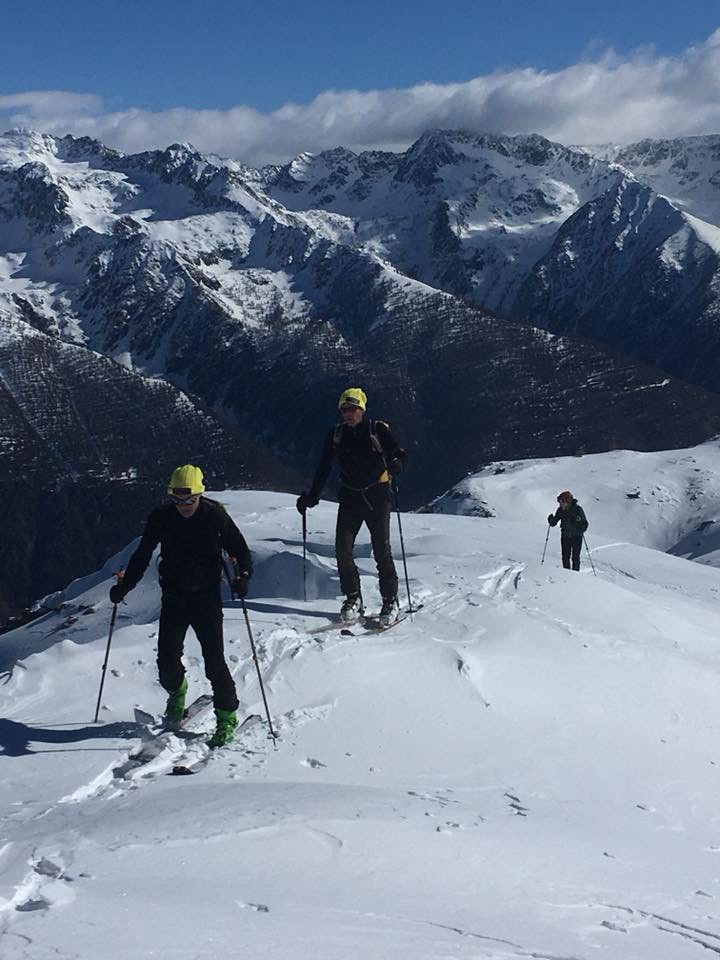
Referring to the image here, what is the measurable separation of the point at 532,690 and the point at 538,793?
2826 mm

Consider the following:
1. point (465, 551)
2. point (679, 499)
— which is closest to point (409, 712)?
point (465, 551)

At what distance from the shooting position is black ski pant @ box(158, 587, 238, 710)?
30.7 feet

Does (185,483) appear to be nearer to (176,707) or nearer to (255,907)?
(176,707)

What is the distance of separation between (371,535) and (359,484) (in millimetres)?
759

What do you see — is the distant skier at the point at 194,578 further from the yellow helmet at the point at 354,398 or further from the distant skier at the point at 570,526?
the distant skier at the point at 570,526

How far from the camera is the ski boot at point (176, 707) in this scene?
9.55m

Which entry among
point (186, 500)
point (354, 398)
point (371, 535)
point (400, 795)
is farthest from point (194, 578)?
point (371, 535)

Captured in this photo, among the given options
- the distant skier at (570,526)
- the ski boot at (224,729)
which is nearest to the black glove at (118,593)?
the ski boot at (224,729)

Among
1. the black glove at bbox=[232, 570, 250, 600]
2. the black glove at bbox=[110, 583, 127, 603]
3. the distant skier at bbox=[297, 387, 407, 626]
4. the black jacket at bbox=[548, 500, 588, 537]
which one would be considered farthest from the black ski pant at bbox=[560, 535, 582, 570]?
the black glove at bbox=[110, 583, 127, 603]

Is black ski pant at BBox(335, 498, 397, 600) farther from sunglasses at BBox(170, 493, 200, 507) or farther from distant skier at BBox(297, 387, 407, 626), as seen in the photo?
sunglasses at BBox(170, 493, 200, 507)

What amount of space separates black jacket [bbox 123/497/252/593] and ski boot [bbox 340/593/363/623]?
437cm

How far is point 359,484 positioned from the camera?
13.3m

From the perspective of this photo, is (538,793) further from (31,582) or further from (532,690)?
(31,582)

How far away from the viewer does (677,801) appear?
9141mm
